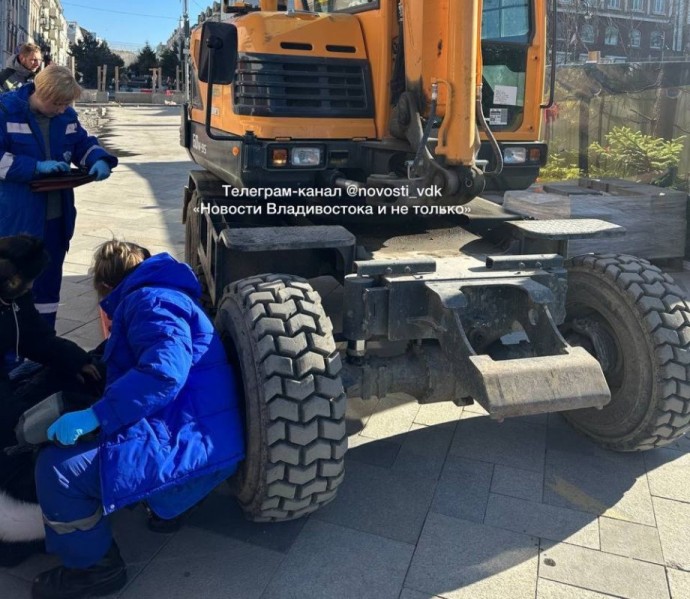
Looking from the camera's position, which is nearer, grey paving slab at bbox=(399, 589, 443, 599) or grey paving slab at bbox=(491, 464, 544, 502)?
grey paving slab at bbox=(399, 589, 443, 599)

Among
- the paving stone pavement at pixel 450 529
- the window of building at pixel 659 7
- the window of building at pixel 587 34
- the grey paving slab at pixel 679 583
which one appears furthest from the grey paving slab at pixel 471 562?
the window of building at pixel 587 34

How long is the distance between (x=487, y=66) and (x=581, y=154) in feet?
23.1

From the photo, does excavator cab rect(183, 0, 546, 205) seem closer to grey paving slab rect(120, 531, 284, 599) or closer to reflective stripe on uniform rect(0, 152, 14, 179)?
reflective stripe on uniform rect(0, 152, 14, 179)

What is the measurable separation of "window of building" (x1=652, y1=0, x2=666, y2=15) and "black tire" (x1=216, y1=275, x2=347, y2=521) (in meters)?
13.4

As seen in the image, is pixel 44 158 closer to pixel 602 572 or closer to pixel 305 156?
pixel 305 156

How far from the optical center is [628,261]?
386 cm

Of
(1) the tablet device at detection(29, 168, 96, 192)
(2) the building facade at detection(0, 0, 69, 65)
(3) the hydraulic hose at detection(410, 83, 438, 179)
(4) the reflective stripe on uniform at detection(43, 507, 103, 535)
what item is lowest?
(4) the reflective stripe on uniform at detection(43, 507, 103, 535)

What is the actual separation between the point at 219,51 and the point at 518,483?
2789 mm

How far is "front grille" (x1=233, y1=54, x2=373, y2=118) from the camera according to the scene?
4.16m

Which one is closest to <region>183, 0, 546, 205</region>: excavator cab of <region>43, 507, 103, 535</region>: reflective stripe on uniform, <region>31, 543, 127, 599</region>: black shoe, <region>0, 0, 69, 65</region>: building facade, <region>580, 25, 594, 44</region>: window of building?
<region>43, 507, 103, 535</region>: reflective stripe on uniform

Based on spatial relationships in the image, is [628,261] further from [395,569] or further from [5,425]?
[5,425]

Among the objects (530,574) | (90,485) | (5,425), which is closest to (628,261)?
(530,574)

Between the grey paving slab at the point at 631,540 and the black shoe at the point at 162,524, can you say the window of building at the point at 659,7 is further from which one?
the black shoe at the point at 162,524

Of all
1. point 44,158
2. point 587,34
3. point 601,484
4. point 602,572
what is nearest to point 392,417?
point 601,484
